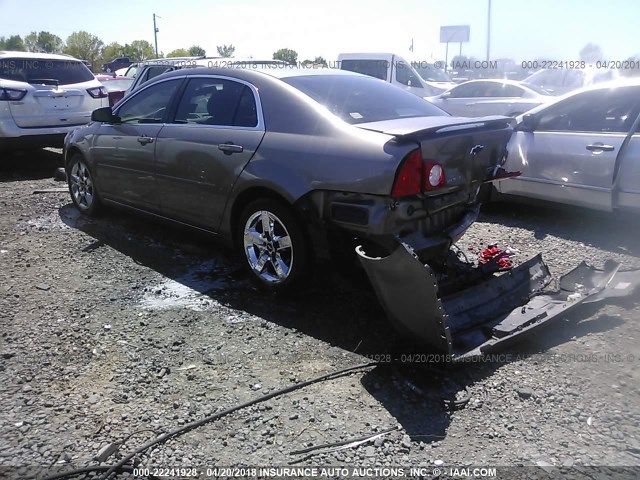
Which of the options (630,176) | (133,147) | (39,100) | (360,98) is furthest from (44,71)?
(630,176)

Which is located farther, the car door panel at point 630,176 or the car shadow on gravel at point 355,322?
the car door panel at point 630,176

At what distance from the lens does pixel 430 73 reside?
17156mm

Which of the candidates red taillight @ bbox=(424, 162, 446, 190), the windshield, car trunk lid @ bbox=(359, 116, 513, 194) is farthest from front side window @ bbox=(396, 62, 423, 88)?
red taillight @ bbox=(424, 162, 446, 190)

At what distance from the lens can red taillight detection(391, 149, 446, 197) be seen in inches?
134

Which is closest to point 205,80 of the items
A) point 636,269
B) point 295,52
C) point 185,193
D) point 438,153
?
point 185,193

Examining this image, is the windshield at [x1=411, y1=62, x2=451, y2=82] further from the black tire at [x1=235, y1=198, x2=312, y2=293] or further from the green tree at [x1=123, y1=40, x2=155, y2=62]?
→ the green tree at [x1=123, y1=40, x2=155, y2=62]

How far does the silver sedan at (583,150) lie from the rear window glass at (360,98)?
190 centimetres

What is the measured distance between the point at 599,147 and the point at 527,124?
0.87m

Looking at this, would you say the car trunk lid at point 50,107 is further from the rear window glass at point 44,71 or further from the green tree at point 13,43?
the green tree at point 13,43

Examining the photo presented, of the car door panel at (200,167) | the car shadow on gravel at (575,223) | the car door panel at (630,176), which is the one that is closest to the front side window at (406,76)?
the car shadow on gravel at (575,223)

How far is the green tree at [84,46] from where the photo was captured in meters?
40.3

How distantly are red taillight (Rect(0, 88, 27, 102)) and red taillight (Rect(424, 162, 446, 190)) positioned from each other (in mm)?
7274

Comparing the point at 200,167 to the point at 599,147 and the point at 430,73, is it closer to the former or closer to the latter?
the point at 599,147

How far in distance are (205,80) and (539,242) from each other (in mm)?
3423
